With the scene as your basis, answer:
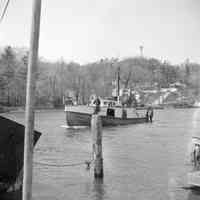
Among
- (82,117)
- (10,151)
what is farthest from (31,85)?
(82,117)

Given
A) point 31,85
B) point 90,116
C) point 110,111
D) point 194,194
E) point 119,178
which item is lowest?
point 119,178

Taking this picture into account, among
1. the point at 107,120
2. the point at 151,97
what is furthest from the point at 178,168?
the point at 151,97

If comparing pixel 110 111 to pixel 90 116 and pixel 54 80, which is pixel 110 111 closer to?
pixel 90 116

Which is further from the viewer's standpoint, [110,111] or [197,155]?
[110,111]

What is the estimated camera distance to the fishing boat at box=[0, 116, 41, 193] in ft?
34.7

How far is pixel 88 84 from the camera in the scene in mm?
116562

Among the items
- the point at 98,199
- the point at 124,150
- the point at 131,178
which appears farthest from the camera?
the point at 124,150

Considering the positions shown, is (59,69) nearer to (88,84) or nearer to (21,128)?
(88,84)

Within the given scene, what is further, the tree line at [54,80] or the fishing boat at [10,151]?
the tree line at [54,80]

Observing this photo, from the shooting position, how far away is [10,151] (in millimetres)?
10695

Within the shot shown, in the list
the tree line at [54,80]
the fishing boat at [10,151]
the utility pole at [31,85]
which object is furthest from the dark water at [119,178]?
the tree line at [54,80]

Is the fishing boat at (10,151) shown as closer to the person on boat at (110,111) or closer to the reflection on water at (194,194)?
the reflection on water at (194,194)

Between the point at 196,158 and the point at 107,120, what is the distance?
33802 millimetres

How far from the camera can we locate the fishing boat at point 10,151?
1057 cm
